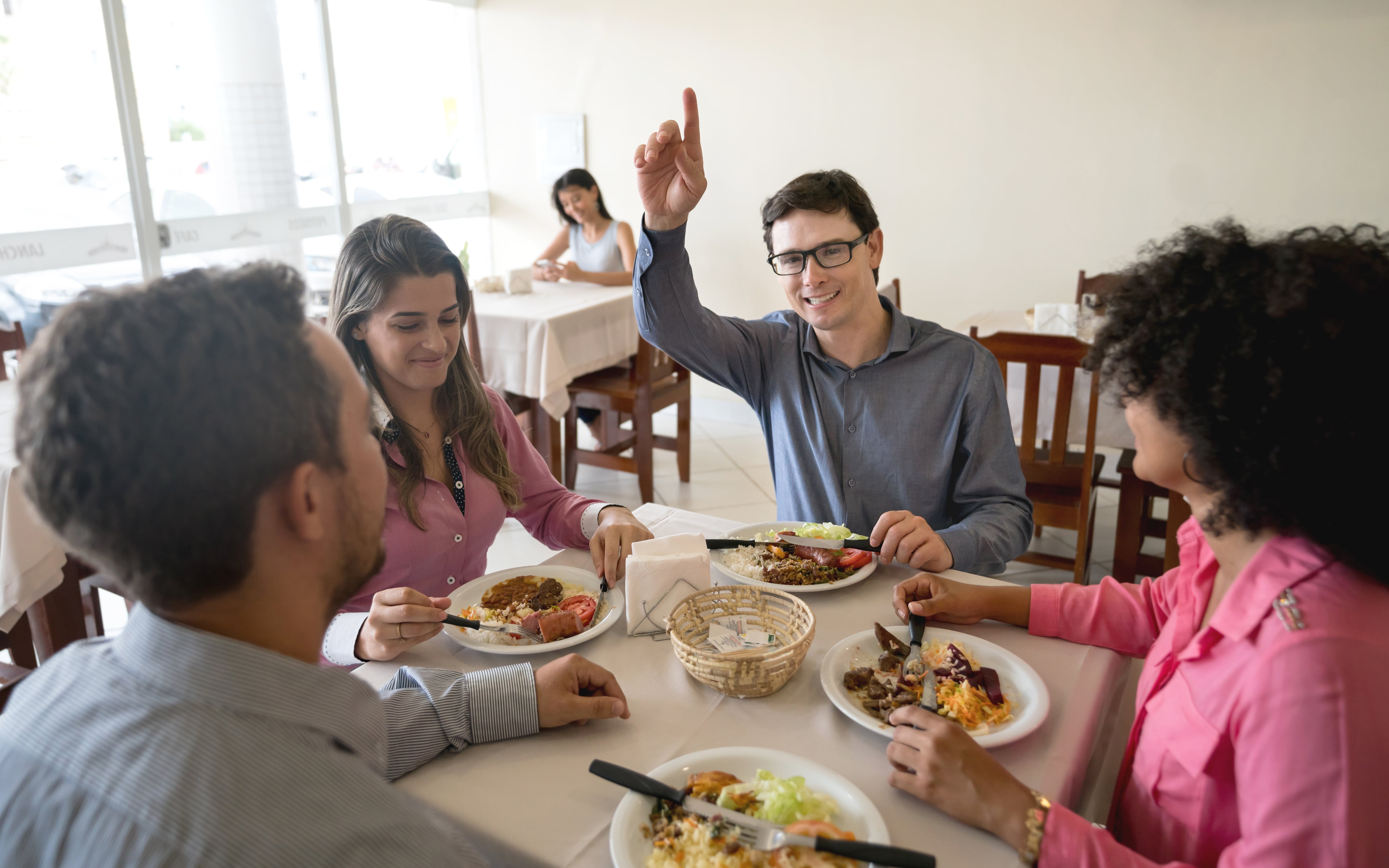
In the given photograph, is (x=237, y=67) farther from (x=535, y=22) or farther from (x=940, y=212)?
(x=940, y=212)

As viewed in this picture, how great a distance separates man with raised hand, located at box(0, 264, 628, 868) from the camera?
0.59 m

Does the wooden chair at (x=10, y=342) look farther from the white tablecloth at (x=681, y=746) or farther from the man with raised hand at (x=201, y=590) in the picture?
the man with raised hand at (x=201, y=590)

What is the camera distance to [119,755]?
590 millimetres

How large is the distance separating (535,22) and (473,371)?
4735 millimetres

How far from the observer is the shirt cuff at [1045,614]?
122cm

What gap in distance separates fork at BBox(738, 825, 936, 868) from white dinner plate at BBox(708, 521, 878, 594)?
507mm

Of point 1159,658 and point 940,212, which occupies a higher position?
point 940,212

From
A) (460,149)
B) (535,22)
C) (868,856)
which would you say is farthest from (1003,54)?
(868,856)

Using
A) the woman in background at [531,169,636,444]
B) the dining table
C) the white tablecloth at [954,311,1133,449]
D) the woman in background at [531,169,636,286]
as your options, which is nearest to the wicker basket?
the white tablecloth at [954,311,1133,449]

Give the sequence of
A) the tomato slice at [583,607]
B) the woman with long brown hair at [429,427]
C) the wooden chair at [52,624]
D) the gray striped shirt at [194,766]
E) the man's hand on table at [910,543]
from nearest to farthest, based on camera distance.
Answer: the gray striped shirt at [194,766], the tomato slice at [583,607], the man's hand on table at [910,543], the woman with long brown hair at [429,427], the wooden chair at [52,624]

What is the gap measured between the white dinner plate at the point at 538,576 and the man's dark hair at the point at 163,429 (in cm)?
55

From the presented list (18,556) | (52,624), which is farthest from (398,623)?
(52,624)

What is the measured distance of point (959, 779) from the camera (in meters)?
0.86

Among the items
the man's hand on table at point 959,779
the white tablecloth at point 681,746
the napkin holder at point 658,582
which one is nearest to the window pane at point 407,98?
the napkin holder at point 658,582
